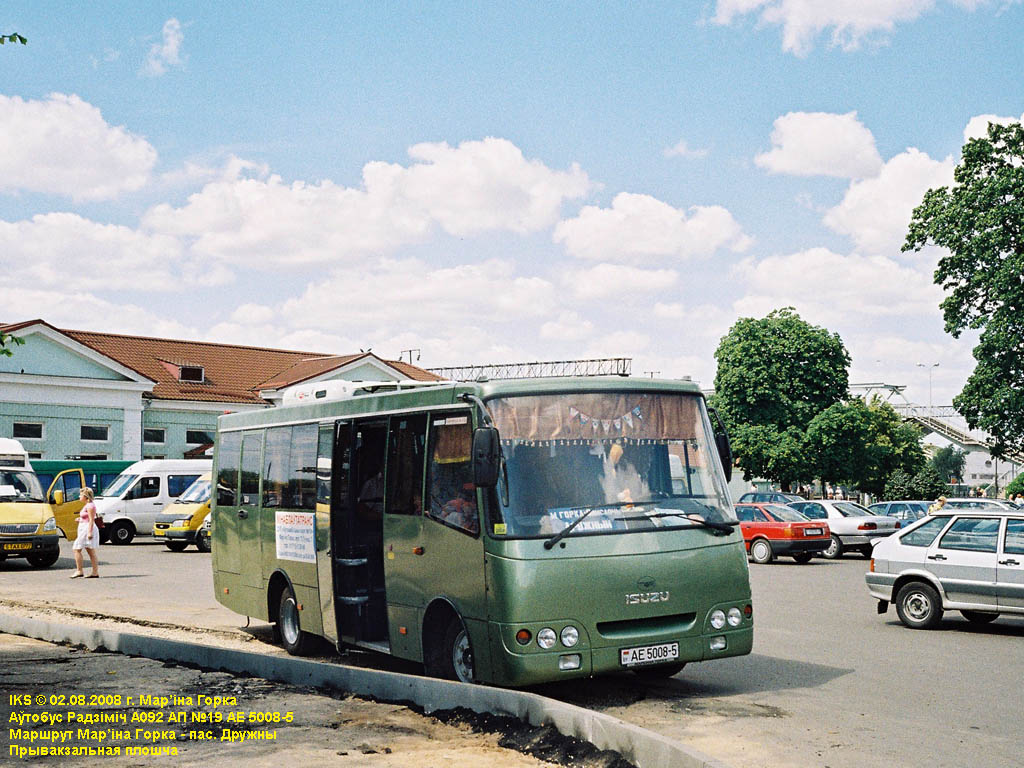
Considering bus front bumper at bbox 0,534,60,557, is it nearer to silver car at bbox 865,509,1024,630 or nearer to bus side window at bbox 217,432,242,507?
bus side window at bbox 217,432,242,507

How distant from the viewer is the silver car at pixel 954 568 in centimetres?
1437

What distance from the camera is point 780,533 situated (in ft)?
96.6

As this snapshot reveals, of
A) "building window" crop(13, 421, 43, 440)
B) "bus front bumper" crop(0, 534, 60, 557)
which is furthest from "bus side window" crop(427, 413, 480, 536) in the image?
"building window" crop(13, 421, 43, 440)

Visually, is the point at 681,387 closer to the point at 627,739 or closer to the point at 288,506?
the point at 627,739

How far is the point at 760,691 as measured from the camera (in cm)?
1032

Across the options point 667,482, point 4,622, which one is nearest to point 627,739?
point 667,482

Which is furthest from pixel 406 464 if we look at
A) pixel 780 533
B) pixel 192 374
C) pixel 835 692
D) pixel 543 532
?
pixel 192 374

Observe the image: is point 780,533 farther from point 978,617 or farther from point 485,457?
point 485,457

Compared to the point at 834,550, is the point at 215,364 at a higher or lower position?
higher

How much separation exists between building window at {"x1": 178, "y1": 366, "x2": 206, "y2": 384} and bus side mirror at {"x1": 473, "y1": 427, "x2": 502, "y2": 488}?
192 ft

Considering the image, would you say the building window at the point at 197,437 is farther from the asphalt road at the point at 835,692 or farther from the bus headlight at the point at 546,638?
the bus headlight at the point at 546,638

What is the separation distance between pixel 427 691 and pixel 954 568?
8.43 m

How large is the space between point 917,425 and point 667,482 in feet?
360

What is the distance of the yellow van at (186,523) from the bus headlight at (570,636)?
27.5m
